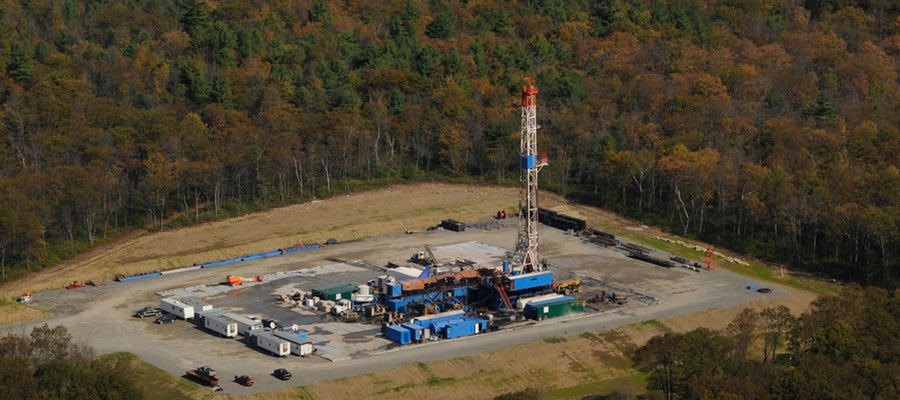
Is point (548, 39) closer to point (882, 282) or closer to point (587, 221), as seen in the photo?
point (587, 221)

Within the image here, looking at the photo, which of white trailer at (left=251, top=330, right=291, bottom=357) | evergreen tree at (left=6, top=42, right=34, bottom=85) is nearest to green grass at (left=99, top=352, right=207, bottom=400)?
white trailer at (left=251, top=330, right=291, bottom=357)

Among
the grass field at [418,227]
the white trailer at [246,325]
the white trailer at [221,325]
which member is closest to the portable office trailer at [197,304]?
the white trailer at [221,325]

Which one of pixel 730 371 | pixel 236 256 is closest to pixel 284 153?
pixel 236 256

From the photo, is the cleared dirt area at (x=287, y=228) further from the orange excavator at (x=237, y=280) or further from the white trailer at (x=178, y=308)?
the white trailer at (x=178, y=308)

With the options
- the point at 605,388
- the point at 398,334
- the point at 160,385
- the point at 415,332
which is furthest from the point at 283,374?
the point at 605,388

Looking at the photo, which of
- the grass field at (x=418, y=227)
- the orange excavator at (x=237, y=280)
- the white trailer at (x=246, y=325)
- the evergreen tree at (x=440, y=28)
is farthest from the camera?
the evergreen tree at (x=440, y=28)

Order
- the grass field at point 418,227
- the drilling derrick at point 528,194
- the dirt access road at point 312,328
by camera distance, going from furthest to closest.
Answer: the drilling derrick at point 528,194 → the dirt access road at point 312,328 → the grass field at point 418,227

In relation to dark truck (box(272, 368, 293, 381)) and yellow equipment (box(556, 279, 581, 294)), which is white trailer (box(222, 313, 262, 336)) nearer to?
dark truck (box(272, 368, 293, 381))
